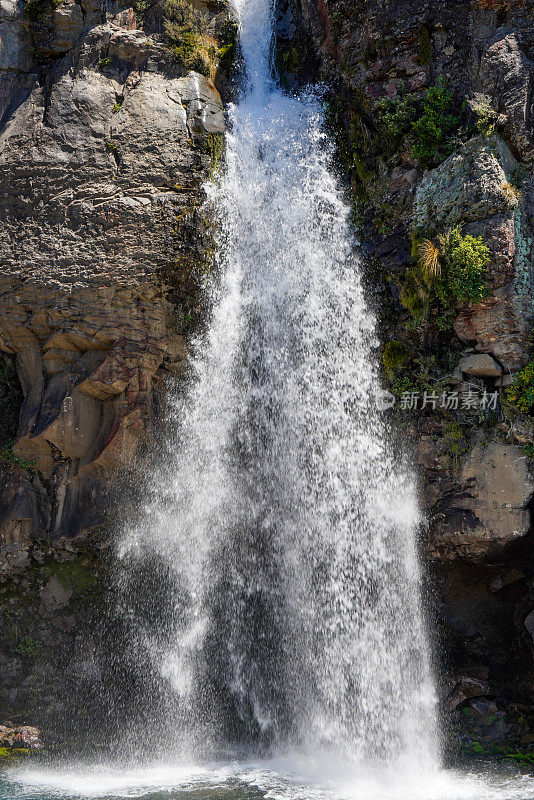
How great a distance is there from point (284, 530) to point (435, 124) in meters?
6.77

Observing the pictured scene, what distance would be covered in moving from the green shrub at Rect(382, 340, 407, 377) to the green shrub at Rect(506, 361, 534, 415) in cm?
169

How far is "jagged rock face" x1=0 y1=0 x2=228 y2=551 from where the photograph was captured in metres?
9.63

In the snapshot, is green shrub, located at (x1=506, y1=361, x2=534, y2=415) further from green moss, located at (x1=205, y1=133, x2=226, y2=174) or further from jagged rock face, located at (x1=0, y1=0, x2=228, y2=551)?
green moss, located at (x1=205, y1=133, x2=226, y2=174)

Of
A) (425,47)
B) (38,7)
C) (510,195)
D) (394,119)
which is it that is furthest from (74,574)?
(425,47)

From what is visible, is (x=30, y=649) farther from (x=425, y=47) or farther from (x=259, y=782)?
(x=425, y=47)

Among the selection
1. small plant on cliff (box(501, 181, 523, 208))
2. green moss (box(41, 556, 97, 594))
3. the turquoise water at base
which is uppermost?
small plant on cliff (box(501, 181, 523, 208))

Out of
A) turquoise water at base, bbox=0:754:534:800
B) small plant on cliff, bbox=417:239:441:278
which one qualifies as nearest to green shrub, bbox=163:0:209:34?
small plant on cliff, bbox=417:239:441:278

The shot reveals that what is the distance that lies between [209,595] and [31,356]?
475cm

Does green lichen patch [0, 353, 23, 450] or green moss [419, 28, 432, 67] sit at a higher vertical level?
green moss [419, 28, 432, 67]

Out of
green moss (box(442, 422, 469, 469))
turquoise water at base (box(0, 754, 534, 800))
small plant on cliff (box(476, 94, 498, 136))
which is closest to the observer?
turquoise water at base (box(0, 754, 534, 800))

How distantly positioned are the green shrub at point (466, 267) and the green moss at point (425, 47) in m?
3.29

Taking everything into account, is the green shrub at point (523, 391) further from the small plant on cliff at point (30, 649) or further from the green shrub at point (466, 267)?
the small plant on cliff at point (30, 649)

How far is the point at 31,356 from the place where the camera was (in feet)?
33.3

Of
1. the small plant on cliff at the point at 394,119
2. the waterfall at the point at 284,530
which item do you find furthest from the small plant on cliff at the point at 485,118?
the waterfall at the point at 284,530
